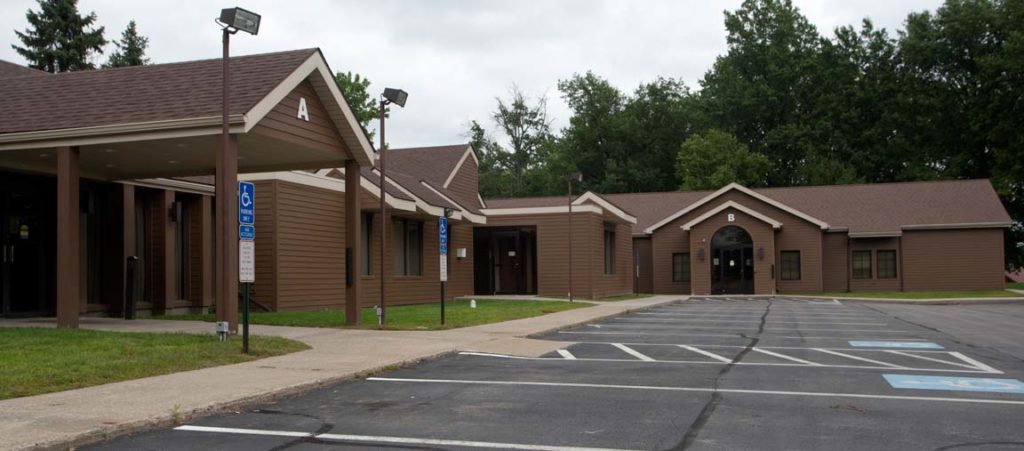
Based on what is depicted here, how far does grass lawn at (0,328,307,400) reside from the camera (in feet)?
30.9

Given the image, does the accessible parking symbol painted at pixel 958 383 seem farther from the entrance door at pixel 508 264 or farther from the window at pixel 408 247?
the entrance door at pixel 508 264

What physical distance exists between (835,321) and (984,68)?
1672 inches

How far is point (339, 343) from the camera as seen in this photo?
1417 centimetres

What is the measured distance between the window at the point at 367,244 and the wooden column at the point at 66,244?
1056cm

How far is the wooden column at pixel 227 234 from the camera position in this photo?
43.3 ft

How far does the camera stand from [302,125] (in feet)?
51.2

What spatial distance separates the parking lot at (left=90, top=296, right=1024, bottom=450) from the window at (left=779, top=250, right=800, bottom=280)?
27477 mm

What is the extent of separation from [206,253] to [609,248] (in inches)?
802

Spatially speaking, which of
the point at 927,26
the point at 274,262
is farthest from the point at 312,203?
the point at 927,26

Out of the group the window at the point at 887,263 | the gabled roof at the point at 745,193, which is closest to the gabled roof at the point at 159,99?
the gabled roof at the point at 745,193

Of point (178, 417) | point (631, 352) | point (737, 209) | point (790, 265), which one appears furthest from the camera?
point (790, 265)

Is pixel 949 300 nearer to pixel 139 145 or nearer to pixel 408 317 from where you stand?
pixel 408 317

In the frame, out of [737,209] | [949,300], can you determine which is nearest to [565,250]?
[737,209]

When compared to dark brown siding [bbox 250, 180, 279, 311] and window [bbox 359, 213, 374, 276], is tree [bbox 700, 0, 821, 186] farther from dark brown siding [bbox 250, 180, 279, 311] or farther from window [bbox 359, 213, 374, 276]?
dark brown siding [bbox 250, 180, 279, 311]
